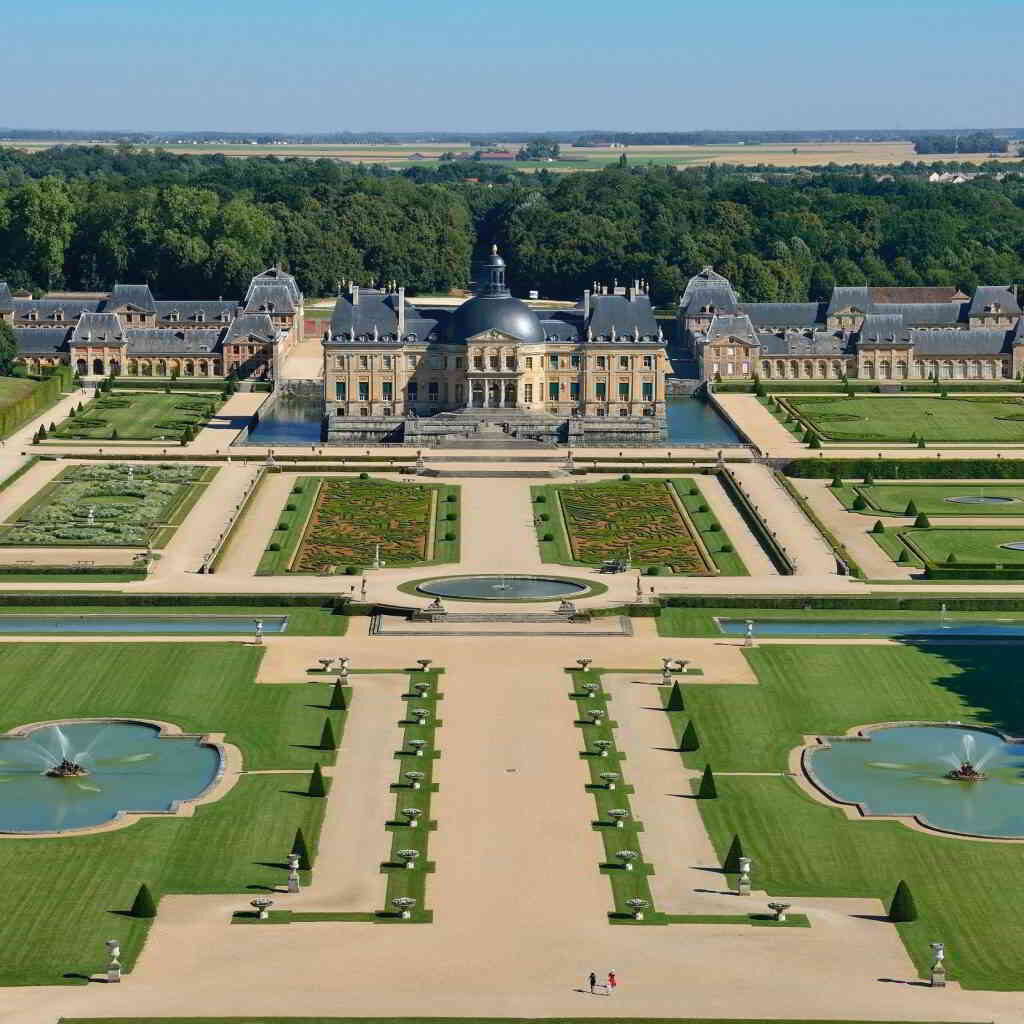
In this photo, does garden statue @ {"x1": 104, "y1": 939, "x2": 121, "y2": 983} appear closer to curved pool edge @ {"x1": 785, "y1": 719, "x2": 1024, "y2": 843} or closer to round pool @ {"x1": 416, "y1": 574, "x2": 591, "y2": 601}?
curved pool edge @ {"x1": 785, "y1": 719, "x2": 1024, "y2": 843}

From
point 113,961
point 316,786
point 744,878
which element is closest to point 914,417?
point 316,786

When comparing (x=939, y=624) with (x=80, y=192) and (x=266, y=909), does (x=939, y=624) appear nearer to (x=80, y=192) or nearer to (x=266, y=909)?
(x=266, y=909)

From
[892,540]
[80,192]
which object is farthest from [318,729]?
[80,192]

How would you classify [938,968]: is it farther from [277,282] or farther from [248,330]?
[277,282]

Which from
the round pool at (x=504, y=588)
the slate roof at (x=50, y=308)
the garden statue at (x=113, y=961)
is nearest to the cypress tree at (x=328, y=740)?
the garden statue at (x=113, y=961)

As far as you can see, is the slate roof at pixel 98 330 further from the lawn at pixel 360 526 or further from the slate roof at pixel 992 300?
the slate roof at pixel 992 300
